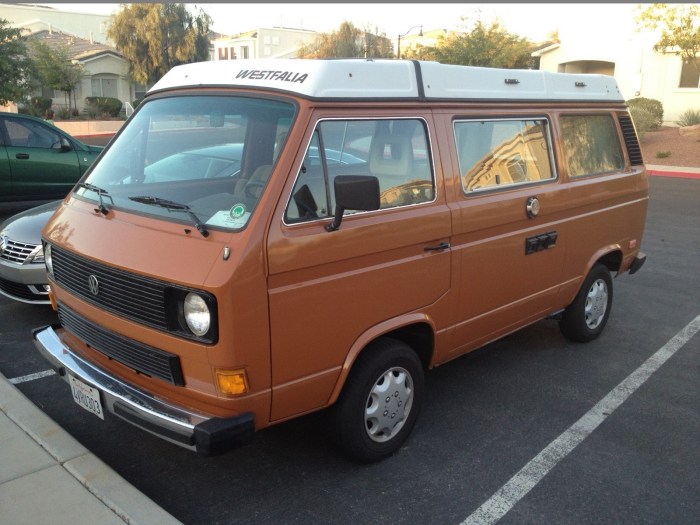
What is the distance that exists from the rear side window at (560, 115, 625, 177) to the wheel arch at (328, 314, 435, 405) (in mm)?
1944

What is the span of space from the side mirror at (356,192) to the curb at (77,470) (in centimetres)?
176

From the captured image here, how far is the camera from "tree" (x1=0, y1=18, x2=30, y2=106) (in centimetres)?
1639

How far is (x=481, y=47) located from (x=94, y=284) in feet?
93.8

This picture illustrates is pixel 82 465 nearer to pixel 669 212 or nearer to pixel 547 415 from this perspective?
pixel 547 415

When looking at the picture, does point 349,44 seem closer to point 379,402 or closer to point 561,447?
point 561,447

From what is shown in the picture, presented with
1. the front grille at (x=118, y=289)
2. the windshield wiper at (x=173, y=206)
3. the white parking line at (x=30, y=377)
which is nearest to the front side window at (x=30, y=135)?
the white parking line at (x=30, y=377)

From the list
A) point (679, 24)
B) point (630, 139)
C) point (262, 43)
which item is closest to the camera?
point (630, 139)

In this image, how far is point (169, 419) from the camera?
122 inches

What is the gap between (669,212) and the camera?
41.8 feet

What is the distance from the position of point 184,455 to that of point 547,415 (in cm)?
244

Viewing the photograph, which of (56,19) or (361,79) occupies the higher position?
(56,19)

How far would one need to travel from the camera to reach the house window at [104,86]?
47412mm

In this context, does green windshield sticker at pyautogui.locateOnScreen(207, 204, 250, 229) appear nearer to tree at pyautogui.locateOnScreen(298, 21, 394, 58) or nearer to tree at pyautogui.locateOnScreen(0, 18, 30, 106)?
tree at pyautogui.locateOnScreen(0, 18, 30, 106)

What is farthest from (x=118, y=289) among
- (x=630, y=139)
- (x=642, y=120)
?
(x=642, y=120)
